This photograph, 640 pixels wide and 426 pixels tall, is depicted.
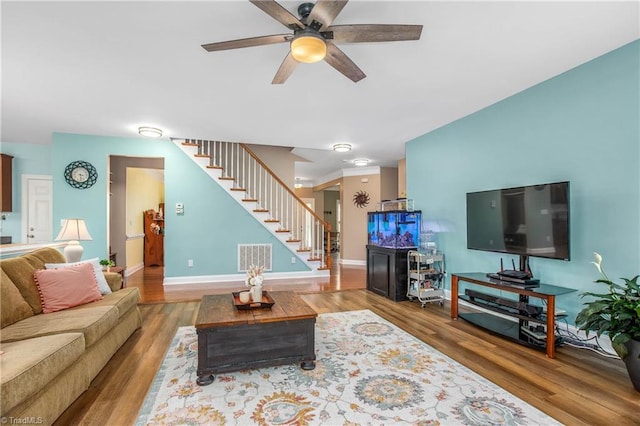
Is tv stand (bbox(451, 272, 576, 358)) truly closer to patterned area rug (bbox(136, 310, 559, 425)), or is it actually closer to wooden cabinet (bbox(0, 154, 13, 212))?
patterned area rug (bbox(136, 310, 559, 425))

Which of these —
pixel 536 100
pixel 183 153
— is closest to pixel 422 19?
pixel 536 100

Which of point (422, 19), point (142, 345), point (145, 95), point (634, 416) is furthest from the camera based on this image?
point (145, 95)

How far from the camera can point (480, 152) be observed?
159 inches

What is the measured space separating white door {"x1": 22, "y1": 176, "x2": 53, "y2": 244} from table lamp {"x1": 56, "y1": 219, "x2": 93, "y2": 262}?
9.30 ft

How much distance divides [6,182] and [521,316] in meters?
8.53

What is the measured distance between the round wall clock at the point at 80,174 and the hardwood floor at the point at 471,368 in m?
2.47

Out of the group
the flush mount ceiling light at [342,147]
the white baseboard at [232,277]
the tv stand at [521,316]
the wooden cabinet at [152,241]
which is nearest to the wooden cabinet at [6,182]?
the wooden cabinet at [152,241]

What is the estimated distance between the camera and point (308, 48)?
2.09 meters

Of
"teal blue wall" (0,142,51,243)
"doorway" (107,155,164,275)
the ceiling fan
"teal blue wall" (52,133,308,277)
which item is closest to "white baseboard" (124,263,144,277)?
"doorway" (107,155,164,275)

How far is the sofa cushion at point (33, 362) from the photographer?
4.80 feet

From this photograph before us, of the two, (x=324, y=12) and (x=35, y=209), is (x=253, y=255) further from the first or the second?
(x=324, y=12)

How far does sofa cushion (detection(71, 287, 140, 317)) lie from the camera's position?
2.76m

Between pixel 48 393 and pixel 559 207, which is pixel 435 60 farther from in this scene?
pixel 48 393

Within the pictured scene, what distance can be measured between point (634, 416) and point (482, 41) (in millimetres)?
2780
